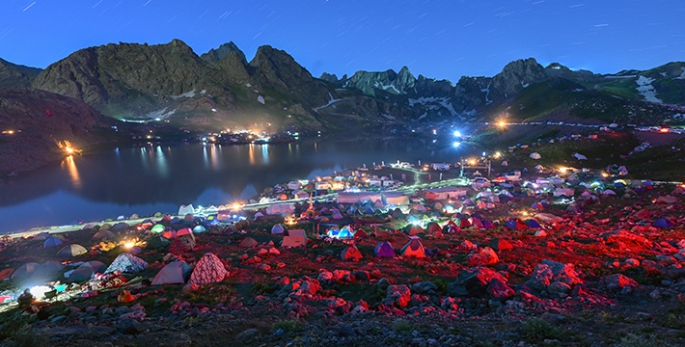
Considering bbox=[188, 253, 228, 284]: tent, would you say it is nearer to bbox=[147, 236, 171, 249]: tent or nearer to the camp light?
the camp light

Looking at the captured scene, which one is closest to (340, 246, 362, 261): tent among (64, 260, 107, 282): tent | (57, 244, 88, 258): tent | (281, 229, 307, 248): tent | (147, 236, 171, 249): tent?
(281, 229, 307, 248): tent

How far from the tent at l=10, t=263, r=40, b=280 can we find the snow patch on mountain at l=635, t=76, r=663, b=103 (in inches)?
6608

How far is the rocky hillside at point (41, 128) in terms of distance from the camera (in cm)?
6650

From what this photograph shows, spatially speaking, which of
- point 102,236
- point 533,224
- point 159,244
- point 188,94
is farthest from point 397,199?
point 188,94

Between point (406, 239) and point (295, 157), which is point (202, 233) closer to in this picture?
point (406, 239)

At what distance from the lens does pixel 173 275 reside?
522 inches

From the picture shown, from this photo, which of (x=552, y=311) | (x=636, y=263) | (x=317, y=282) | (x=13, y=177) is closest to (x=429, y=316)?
(x=552, y=311)

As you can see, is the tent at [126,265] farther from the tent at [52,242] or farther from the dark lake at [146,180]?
the dark lake at [146,180]

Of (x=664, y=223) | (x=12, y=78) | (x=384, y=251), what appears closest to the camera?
(x=384, y=251)

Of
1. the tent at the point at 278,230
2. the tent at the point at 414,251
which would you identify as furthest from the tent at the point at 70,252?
the tent at the point at 414,251

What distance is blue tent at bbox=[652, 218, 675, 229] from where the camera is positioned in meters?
20.2

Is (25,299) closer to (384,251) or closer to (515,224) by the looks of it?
(384,251)

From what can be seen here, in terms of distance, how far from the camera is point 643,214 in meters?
22.6

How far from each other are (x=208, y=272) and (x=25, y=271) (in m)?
9.83
